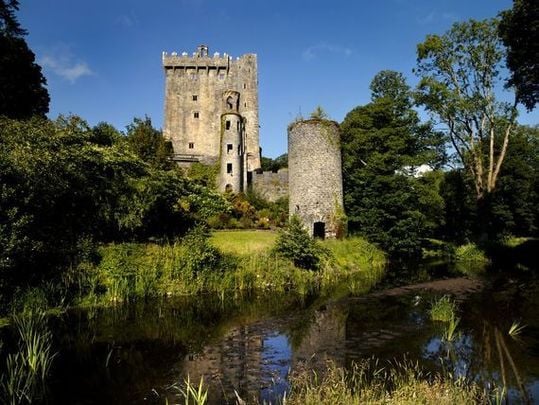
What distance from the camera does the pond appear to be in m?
6.91

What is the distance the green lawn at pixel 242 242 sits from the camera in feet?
58.2

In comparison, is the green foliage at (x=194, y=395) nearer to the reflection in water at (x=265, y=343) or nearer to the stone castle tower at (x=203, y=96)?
the reflection in water at (x=265, y=343)

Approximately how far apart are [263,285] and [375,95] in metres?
19.8

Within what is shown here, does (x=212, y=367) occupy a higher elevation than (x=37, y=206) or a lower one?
lower

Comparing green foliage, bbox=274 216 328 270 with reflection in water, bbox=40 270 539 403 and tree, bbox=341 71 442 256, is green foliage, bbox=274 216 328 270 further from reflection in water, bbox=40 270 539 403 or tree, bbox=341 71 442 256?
tree, bbox=341 71 442 256

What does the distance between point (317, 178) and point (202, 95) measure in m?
27.2

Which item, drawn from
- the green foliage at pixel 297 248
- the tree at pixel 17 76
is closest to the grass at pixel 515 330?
the green foliage at pixel 297 248

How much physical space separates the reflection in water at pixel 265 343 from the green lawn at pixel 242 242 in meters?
3.92

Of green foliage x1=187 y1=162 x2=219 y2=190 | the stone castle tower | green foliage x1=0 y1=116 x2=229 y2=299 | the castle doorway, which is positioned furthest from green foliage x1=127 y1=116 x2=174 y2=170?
the stone castle tower

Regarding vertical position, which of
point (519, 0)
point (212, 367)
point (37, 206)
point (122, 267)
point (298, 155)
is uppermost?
point (519, 0)

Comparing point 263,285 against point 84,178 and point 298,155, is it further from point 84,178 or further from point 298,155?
point 298,155

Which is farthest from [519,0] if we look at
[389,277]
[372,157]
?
[389,277]

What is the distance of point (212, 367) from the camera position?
305 inches

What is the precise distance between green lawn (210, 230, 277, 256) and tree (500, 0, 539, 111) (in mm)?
13387
